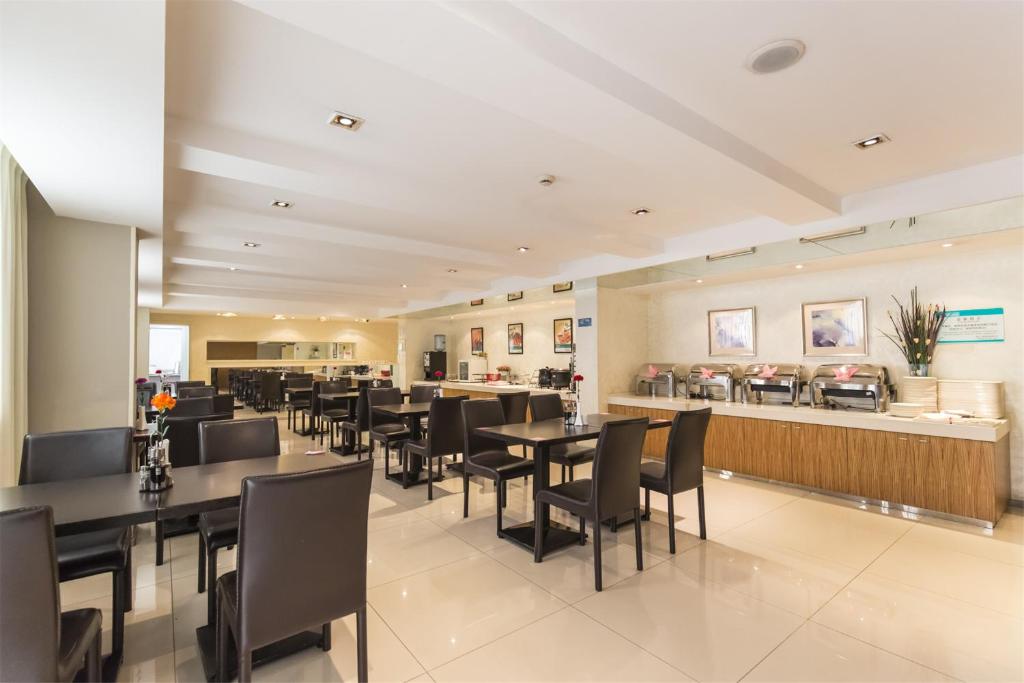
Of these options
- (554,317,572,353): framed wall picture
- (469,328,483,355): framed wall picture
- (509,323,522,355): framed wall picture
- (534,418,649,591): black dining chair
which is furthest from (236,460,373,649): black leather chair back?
(469,328,483,355): framed wall picture

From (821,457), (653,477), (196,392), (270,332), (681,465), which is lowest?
(821,457)

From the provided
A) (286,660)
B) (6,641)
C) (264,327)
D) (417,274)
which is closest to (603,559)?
(286,660)

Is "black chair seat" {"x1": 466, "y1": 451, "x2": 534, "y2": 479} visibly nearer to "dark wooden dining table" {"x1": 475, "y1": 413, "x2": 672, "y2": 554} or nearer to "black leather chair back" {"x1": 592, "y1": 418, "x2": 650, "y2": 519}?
"dark wooden dining table" {"x1": 475, "y1": 413, "x2": 672, "y2": 554}

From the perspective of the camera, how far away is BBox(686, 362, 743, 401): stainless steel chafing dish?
559cm

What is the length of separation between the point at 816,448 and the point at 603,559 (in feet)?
9.14

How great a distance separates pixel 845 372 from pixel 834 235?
1424 mm

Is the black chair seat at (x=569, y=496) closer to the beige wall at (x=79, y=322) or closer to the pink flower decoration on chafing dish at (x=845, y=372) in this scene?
the pink flower decoration on chafing dish at (x=845, y=372)

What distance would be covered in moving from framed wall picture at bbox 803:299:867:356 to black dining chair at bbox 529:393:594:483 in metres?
2.82

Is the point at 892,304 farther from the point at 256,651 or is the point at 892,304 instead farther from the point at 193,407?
the point at 193,407

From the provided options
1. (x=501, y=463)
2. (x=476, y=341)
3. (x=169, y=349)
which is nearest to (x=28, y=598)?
(x=501, y=463)

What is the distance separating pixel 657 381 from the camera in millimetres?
6262

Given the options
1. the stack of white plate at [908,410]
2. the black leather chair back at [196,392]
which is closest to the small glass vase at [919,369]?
the stack of white plate at [908,410]

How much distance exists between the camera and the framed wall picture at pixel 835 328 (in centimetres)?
490

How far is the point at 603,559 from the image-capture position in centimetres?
325
